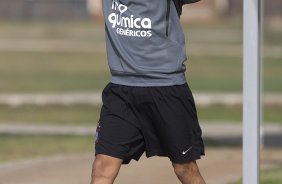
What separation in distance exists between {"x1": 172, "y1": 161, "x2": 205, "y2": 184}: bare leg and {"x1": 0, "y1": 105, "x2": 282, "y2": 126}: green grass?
33.1ft

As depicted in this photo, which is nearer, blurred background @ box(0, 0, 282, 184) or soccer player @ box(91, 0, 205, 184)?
soccer player @ box(91, 0, 205, 184)

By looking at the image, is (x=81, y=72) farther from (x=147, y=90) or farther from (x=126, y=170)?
(x=147, y=90)

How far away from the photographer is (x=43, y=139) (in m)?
14.4

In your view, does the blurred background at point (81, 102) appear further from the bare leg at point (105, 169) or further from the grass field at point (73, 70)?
the bare leg at point (105, 169)

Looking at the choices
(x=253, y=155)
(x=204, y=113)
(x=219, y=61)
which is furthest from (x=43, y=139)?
(x=219, y=61)

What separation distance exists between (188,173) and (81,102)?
43.4ft

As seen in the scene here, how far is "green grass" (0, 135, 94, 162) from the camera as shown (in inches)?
500

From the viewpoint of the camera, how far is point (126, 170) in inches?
427

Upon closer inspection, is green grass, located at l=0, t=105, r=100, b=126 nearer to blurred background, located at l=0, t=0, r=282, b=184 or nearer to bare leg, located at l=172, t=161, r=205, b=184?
blurred background, located at l=0, t=0, r=282, b=184

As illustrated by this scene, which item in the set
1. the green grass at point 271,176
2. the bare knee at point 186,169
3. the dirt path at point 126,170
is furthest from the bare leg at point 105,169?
the green grass at point 271,176

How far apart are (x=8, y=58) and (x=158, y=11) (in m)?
27.8

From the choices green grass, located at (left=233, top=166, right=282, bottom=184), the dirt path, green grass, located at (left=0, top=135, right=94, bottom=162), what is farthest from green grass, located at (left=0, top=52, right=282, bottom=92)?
green grass, located at (left=233, top=166, right=282, bottom=184)

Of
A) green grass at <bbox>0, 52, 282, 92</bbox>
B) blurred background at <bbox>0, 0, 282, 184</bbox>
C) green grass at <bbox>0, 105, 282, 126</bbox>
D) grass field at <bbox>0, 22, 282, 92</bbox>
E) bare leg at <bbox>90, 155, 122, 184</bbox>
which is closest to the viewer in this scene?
bare leg at <bbox>90, 155, 122, 184</bbox>

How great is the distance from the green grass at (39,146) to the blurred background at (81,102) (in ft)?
0.04
